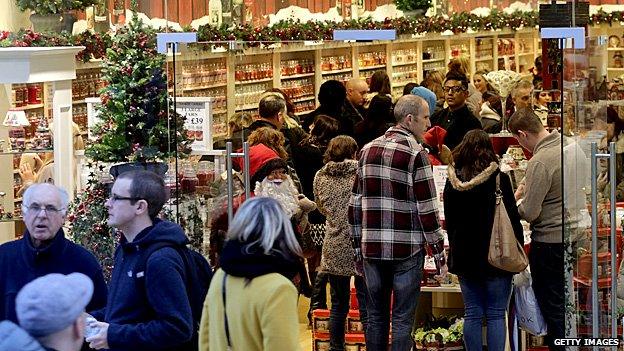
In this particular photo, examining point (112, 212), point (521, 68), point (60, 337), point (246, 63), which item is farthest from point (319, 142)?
point (521, 68)

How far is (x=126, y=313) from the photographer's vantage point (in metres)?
5.15

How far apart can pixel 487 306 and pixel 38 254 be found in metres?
2.95

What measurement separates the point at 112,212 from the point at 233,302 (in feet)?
2.82

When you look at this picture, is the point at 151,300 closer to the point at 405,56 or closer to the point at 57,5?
the point at 57,5

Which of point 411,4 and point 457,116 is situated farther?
point 411,4

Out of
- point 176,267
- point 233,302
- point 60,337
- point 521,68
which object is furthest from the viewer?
point 521,68

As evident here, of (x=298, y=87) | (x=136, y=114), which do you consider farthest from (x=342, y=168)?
(x=298, y=87)

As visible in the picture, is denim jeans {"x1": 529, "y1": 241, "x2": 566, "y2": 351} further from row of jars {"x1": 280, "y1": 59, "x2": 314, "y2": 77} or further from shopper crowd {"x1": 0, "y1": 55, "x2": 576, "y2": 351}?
row of jars {"x1": 280, "y1": 59, "x2": 314, "y2": 77}

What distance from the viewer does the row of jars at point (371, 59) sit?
1678cm

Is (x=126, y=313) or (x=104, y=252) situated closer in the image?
(x=126, y=313)

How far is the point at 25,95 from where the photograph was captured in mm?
11070

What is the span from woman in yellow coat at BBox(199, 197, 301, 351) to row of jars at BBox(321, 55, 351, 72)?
36.7ft

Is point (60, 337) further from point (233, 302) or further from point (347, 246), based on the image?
point (347, 246)

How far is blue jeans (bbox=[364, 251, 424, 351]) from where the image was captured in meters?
7.37
